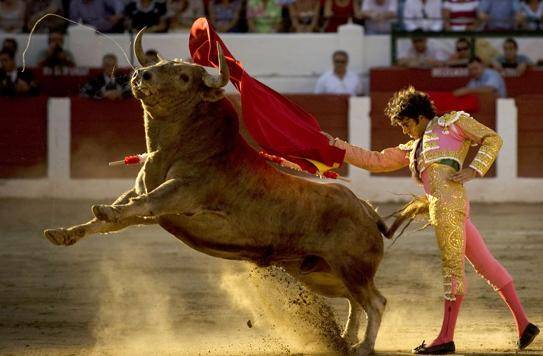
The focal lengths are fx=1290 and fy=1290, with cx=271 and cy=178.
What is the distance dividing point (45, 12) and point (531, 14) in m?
4.98

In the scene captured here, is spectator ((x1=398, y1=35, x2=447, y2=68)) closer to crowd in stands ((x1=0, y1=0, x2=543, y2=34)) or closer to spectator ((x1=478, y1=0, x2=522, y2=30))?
crowd in stands ((x1=0, y1=0, x2=543, y2=34))

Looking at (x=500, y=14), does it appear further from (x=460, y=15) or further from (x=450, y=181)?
(x=450, y=181)

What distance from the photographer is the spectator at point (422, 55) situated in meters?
12.8

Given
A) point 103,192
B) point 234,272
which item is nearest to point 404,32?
point 103,192

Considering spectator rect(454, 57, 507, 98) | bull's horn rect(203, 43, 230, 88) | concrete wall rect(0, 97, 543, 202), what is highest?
bull's horn rect(203, 43, 230, 88)

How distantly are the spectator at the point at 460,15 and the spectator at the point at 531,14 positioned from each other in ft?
1.64

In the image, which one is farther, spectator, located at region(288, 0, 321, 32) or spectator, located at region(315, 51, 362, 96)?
spectator, located at region(288, 0, 321, 32)

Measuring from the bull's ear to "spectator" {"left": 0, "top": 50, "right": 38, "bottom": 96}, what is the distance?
302 inches

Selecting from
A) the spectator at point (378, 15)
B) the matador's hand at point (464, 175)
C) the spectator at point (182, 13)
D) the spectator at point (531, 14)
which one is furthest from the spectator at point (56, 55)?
the matador's hand at point (464, 175)

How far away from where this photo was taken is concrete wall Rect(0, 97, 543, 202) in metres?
12.3

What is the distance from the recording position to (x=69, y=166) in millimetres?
12547

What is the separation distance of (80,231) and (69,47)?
8.61 m

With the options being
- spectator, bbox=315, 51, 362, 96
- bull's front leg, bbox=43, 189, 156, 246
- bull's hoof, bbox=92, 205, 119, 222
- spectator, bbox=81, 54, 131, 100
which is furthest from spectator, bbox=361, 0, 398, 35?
bull's hoof, bbox=92, 205, 119, 222

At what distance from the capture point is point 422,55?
1288 cm
